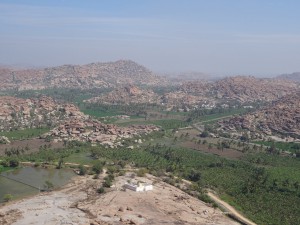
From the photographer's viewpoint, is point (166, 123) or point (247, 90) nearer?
point (166, 123)

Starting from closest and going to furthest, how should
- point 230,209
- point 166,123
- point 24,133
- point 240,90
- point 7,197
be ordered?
point 7,197 → point 230,209 → point 24,133 → point 166,123 → point 240,90

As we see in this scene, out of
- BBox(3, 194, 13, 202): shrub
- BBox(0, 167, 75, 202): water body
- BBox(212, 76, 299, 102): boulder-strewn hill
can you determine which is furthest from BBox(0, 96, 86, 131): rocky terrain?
BBox(212, 76, 299, 102): boulder-strewn hill

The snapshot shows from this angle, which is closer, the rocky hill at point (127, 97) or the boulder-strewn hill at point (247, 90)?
the rocky hill at point (127, 97)

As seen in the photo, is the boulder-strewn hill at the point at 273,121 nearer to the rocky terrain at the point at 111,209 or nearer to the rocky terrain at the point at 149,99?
the rocky terrain at the point at 149,99

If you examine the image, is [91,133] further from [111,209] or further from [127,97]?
[127,97]

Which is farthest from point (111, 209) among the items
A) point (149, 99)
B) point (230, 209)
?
point (149, 99)

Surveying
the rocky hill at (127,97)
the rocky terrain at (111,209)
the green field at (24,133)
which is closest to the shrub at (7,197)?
the rocky terrain at (111,209)

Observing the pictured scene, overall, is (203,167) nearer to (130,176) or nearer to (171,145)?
(130,176)

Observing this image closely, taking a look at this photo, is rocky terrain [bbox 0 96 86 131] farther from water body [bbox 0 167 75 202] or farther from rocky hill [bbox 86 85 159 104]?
rocky hill [bbox 86 85 159 104]
